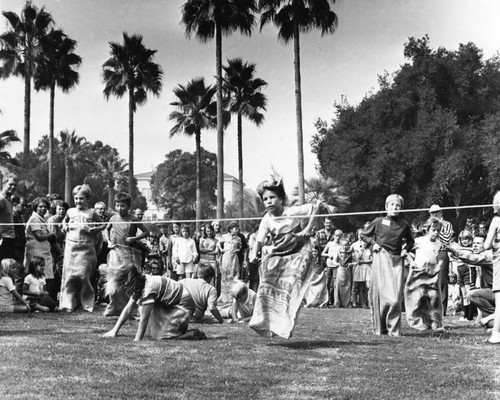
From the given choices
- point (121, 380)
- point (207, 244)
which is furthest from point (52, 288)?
point (121, 380)

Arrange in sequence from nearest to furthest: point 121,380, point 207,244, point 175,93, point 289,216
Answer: point 121,380 < point 289,216 < point 207,244 < point 175,93

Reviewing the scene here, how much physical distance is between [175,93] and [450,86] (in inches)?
661

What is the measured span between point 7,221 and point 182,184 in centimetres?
6849

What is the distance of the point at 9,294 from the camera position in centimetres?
1082

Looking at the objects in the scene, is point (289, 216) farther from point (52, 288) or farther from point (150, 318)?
point (52, 288)

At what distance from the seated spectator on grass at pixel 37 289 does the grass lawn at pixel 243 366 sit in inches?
93.4

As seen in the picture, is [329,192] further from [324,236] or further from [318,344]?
[318,344]

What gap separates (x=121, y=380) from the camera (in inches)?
208

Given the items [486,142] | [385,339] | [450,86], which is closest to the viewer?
[385,339]

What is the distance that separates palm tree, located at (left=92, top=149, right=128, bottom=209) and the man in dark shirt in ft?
263

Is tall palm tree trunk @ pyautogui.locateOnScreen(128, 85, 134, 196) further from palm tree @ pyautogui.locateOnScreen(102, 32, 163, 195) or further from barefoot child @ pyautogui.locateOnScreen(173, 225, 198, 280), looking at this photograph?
barefoot child @ pyautogui.locateOnScreen(173, 225, 198, 280)

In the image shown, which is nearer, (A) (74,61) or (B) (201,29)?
(B) (201,29)

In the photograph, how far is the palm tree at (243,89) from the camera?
131ft

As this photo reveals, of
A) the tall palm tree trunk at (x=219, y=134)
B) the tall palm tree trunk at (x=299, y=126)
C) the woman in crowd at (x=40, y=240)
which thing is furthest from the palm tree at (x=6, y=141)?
the woman in crowd at (x=40, y=240)
